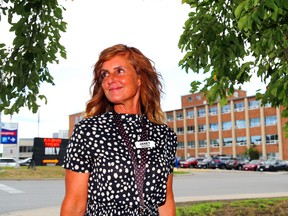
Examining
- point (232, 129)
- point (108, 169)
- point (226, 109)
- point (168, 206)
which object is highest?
point (226, 109)

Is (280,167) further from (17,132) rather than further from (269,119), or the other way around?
(17,132)

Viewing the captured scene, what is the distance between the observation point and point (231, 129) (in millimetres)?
73875

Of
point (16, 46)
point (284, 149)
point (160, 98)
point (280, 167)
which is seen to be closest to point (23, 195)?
point (16, 46)

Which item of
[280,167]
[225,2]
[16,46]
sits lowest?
[280,167]

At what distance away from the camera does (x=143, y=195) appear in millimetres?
2109

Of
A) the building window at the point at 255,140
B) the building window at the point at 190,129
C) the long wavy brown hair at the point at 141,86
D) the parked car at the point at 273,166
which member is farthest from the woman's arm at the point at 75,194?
the building window at the point at 190,129

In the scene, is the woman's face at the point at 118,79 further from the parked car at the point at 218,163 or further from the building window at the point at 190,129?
the building window at the point at 190,129

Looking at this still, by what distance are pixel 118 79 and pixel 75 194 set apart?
656 millimetres

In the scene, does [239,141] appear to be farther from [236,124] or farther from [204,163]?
[204,163]

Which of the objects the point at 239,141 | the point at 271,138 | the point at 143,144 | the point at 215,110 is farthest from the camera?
the point at 215,110

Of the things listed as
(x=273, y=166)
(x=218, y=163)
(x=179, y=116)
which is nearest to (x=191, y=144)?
(x=179, y=116)

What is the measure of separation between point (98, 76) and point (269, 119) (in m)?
67.7

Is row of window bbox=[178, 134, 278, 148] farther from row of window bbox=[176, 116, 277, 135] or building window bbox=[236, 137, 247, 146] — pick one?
row of window bbox=[176, 116, 277, 135]

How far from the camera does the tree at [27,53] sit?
5801mm
